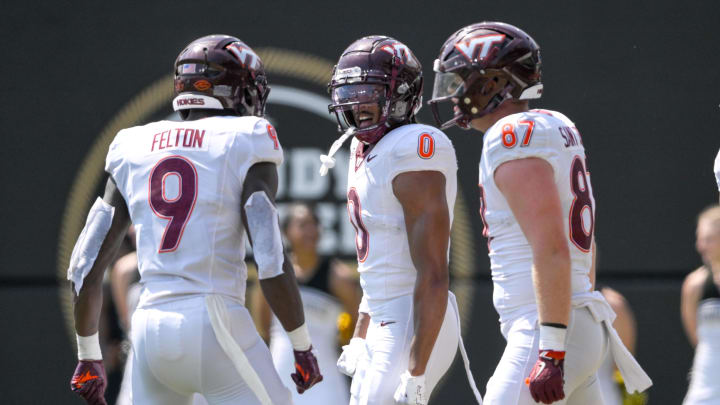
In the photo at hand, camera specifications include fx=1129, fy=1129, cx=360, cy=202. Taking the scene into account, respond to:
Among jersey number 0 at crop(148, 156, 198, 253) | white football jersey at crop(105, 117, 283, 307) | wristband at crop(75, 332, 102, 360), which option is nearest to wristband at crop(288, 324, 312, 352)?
white football jersey at crop(105, 117, 283, 307)

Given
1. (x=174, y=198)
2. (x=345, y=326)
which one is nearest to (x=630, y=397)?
(x=345, y=326)

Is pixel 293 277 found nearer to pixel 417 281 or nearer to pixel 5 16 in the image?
pixel 417 281

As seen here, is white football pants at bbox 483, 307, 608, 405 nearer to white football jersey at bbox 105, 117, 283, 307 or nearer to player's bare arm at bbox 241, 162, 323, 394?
player's bare arm at bbox 241, 162, 323, 394

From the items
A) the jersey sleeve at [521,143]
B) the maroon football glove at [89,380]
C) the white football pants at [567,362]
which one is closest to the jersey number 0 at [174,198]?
the maroon football glove at [89,380]

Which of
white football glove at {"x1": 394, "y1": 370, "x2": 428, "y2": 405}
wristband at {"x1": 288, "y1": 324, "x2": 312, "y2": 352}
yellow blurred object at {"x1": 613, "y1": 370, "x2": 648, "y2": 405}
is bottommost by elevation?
yellow blurred object at {"x1": 613, "y1": 370, "x2": 648, "y2": 405}

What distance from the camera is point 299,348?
3.66 meters

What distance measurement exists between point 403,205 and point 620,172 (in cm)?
295

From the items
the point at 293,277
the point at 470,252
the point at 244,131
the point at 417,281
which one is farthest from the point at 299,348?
the point at 470,252

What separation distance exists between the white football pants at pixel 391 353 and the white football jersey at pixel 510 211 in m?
0.42

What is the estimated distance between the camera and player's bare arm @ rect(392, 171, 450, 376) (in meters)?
3.74

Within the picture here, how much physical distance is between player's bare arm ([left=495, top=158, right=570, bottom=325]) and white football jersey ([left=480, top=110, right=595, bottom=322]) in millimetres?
81

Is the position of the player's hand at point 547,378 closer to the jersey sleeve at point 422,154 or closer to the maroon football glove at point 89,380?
the jersey sleeve at point 422,154

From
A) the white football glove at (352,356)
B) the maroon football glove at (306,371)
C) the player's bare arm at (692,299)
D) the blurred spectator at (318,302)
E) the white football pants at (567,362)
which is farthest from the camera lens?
the blurred spectator at (318,302)

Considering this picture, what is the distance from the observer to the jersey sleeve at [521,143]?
3350 mm
